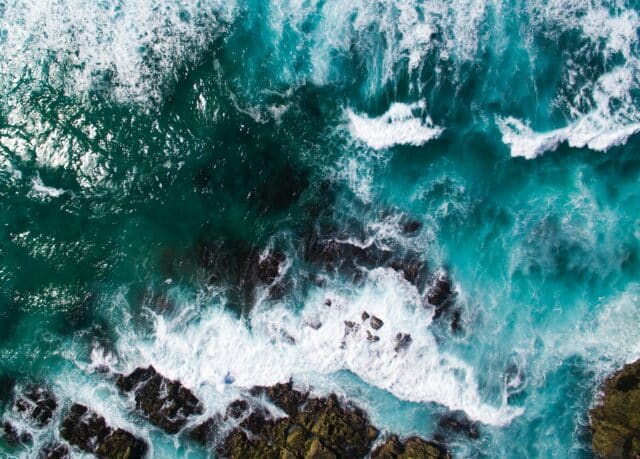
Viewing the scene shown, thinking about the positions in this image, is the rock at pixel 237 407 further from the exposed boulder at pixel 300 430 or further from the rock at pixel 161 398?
the rock at pixel 161 398

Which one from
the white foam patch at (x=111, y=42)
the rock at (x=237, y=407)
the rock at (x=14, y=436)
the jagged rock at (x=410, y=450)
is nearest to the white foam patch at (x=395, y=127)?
the white foam patch at (x=111, y=42)

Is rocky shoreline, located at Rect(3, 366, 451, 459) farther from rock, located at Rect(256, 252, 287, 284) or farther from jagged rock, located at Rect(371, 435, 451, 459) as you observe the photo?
rock, located at Rect(256, 252, 287, 284)

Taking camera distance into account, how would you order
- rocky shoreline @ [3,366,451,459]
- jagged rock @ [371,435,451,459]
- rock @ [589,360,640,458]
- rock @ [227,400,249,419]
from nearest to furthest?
rock @ [589,360,640,458], jagged rock @ [371,435,451,459], rocky shoreline @ [3,366,451,459], rock @ [227,400,249,419]

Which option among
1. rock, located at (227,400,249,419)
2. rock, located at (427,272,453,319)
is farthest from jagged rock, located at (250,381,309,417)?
rock, located at (427,272,453,319)

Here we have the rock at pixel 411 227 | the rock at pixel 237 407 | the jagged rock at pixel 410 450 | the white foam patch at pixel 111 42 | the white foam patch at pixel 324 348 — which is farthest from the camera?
the white foam patch at pixel 111 42

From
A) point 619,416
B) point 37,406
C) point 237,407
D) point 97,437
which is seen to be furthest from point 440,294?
point 37,406

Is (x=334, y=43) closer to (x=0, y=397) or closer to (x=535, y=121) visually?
(x=535, y=121)

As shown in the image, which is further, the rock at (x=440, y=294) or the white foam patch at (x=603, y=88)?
the rock at (x=440, y=294)
